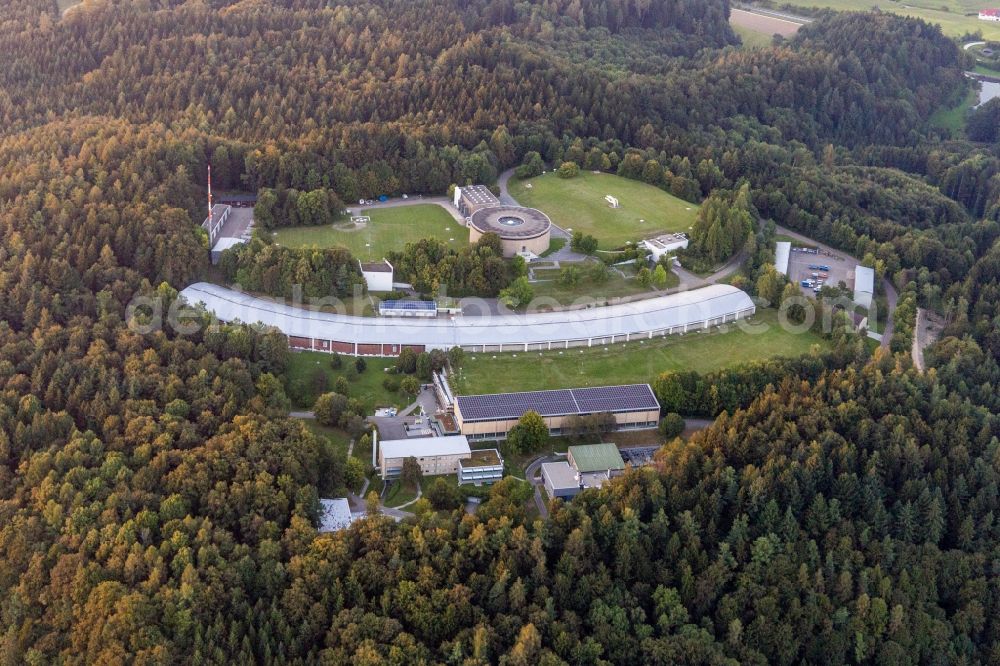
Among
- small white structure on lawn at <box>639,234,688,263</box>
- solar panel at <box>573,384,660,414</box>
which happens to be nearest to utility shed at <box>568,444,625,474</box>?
solar panel at <box>573,384,660,414</box>

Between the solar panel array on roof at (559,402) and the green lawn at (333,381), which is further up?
the solar panel array on roof at (559,402)

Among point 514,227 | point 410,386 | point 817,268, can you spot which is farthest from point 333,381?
point 817,268

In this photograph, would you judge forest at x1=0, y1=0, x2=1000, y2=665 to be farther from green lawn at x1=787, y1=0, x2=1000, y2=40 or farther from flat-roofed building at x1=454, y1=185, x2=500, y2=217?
green lawn at x1=787, y1=0, x2=1000, y2=40

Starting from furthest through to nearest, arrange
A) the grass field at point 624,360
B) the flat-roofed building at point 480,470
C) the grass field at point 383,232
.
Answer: the grass field at point 383,232
the grass field at point 624,360
the flat-roofed building at point 480,470

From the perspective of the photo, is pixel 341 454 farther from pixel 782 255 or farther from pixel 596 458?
pixel 782 255

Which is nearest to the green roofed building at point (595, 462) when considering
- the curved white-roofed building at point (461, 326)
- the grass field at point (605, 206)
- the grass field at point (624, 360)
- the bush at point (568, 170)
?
the grass field at point (624, 360)

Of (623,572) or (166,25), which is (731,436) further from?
(166,25)

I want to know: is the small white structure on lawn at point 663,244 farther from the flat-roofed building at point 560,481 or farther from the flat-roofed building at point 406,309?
the flat-roofed building at point 560,481

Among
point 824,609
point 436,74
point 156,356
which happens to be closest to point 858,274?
point 824,609
